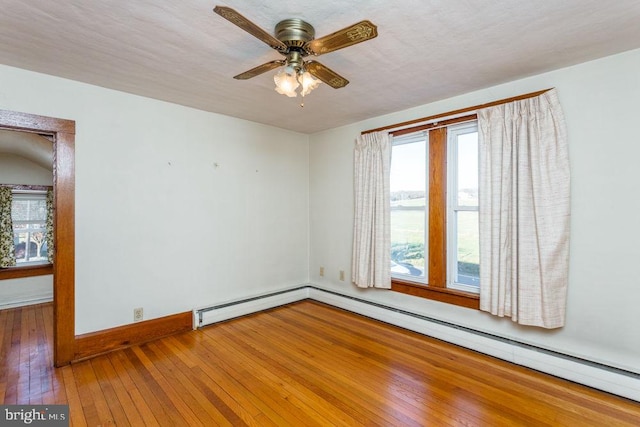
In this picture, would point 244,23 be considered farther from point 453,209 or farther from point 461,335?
point 461,335

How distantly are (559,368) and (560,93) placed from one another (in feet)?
7.38

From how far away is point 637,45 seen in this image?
2102mm

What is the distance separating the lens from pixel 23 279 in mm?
4449

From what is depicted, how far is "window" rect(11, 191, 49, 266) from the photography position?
4.75m

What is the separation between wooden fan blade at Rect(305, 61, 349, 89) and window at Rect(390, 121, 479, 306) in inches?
64.7

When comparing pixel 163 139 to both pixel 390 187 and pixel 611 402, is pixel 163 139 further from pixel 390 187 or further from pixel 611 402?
pixel 611 402

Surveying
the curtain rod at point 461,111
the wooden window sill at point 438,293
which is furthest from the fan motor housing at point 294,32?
the wooden window sill at point 438,293

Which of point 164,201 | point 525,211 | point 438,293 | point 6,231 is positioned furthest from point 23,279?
point 525,211

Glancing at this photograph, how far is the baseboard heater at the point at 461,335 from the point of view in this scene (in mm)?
2223

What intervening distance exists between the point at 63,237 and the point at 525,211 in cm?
405

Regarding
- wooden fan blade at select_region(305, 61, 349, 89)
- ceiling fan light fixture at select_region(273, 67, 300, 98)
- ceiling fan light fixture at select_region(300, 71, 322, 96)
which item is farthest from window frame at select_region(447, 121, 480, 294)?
ceiling fan light fixture at select_region(273, 67, 300, 98)

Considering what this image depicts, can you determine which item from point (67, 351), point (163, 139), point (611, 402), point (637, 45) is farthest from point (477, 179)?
point (67, 351)

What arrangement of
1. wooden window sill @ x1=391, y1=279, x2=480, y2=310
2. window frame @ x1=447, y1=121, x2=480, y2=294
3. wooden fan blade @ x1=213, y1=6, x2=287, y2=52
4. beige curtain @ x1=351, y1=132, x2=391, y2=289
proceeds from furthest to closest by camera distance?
beige curtain @ x1=351, y1=132, x2=391, y2=289
window frame @ x1=447, y1=121, x2=480, y2=294
wooden window sill @ x1=391, y1=279, x2=480, y2=310
wooden fan blade @ x1=213, y1=6, x2=287, y2=52

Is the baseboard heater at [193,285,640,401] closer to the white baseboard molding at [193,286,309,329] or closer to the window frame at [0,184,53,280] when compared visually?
the white baseboard molding at [193,286,309,329]
